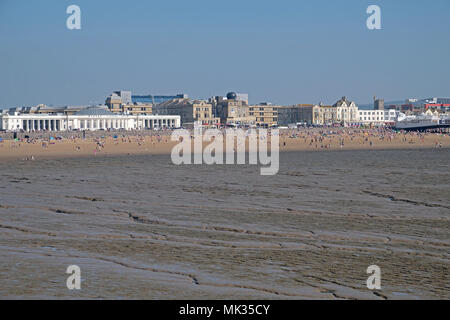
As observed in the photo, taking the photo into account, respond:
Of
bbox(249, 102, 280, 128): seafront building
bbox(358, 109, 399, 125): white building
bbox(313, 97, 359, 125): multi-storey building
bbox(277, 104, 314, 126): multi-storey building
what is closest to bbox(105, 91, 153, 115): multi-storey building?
bbox(249, 102, 280, 128): seafront building

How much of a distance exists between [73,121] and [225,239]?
342 feet

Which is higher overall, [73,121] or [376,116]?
[376,116]

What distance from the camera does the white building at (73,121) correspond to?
366 feet

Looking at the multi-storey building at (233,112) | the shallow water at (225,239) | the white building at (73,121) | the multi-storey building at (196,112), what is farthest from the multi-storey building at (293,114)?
the shallow water at (225,239)

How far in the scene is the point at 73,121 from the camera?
370 feet

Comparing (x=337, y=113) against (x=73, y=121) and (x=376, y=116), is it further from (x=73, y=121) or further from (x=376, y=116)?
(x=73, y=121)

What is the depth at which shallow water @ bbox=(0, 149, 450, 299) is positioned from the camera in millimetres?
8906

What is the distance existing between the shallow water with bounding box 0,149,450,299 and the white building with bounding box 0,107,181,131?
92374 mm

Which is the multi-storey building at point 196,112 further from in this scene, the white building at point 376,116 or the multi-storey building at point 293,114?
the white building at point 376,116

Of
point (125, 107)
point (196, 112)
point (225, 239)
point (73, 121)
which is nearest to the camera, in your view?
point (225, 239)

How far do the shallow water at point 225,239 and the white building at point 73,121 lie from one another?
9237cm

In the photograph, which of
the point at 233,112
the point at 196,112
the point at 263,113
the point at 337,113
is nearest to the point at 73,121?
the point at 196,112

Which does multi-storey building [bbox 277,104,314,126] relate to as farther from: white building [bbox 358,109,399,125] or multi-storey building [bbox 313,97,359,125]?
white building [bbox 358,109,399,125]
